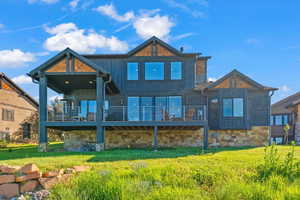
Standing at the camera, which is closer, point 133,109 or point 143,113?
point 143,113

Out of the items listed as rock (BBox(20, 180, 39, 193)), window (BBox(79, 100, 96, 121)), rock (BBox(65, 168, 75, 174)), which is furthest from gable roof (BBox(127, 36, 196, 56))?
rock (BBox(20, 180, 39, 193))

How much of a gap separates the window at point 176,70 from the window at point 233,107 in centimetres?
342

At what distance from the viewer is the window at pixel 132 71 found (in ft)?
51.7

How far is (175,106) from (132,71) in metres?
3.77

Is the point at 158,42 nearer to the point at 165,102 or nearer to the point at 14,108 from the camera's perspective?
the point at 165,102

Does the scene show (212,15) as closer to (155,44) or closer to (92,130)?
(155,44)

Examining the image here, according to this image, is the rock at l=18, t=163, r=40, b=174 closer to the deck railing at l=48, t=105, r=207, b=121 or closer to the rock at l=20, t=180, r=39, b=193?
the rock at l=20, t=180, r=39, b=193

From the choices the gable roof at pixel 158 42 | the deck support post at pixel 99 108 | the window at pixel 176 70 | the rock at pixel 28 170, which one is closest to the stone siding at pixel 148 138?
the deck support post at pixel 99 108

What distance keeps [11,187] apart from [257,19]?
1528cm

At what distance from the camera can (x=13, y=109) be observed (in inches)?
920

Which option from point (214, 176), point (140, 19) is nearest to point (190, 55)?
point (140, 19)

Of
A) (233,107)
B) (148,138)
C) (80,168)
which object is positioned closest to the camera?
(80,168)

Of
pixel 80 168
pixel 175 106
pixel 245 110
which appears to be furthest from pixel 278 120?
pixel 80 168

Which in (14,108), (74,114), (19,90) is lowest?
(74,114)
